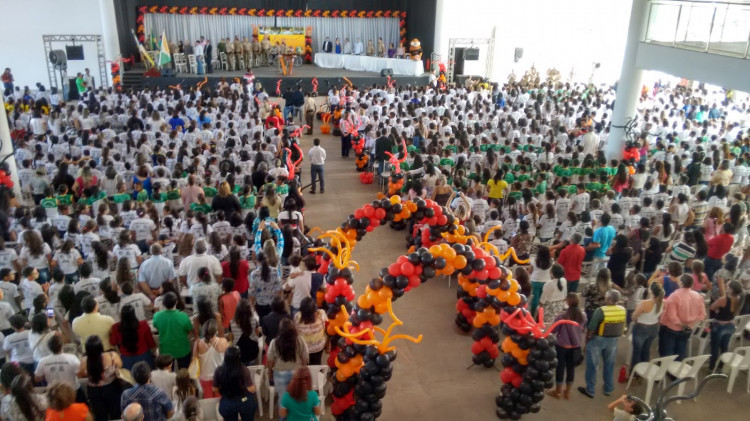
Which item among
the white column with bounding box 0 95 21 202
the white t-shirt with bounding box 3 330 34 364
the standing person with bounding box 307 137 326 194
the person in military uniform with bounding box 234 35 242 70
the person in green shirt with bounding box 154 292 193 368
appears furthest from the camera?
the person in military uniform with bounding box 234 35 242 70

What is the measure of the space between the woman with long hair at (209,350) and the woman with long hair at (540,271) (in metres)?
3.64

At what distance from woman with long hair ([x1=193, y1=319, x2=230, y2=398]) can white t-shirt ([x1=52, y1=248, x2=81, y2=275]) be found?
8.48ft

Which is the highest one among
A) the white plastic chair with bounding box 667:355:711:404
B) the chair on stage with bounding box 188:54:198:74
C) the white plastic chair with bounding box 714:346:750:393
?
the chair on stage with bounding box 188:54:198:74

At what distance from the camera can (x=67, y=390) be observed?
4207 millimetres

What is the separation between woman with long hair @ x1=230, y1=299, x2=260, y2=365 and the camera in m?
5.44

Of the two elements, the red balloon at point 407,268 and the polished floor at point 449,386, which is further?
the polished floor at point 449,386

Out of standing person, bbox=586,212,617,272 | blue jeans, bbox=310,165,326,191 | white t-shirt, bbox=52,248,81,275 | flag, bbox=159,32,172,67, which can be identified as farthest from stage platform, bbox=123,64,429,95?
standing person, bbox=586,212,617,272

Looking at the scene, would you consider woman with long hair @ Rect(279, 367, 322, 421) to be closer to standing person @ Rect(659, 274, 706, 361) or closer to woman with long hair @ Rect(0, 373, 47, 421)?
woman with long hair @ Rect(0, 373, 47, 421)

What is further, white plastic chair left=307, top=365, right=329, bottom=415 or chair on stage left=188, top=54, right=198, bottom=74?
chair on stage left=188, top=54, right=198, bottom=74

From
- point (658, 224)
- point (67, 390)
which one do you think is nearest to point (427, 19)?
point (658, 224)

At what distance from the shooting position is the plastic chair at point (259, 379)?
547 cm

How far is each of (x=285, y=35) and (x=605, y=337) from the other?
76.7 feet

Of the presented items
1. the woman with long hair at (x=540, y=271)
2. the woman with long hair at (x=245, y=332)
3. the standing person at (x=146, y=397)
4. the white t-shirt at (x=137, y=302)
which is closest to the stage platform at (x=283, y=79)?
the woman with long hair at (x=540, y=271)

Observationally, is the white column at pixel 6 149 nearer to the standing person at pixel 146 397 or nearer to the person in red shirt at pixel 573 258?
the standing person at pixel 146 397
